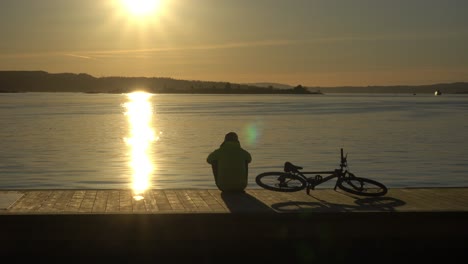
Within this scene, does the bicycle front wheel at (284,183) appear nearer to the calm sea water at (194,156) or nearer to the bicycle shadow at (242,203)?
the bicycle shadow at (242,203)

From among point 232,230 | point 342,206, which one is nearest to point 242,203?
point 232,230

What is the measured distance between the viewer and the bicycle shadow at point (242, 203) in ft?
40.9

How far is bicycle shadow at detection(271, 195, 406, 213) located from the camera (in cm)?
1260

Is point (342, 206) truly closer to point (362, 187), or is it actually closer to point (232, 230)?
point (362, 187)

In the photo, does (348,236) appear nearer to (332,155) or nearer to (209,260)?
(209,260)

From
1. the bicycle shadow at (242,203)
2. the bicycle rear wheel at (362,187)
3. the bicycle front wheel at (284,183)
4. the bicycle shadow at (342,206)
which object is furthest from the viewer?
the bicycle front wheel at (284,183)

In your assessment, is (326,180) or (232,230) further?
(326,180)

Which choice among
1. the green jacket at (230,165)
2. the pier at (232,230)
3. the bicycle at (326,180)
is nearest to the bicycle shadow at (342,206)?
the pier at (232,230)

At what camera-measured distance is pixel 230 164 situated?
46.7ft

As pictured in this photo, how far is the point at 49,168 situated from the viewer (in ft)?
102

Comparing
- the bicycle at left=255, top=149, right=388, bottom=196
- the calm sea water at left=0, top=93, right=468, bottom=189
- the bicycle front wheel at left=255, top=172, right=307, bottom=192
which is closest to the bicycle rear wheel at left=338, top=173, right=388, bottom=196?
the bicycle at left=255, top=149, right=388, bottom=196

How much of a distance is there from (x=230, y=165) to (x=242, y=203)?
4.14 ft

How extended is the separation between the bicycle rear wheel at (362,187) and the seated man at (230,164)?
6.01 feet

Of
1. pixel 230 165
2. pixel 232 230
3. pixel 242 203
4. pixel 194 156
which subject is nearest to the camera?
pixel 232 230
